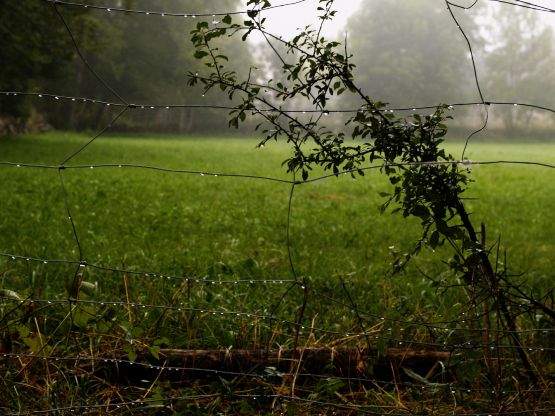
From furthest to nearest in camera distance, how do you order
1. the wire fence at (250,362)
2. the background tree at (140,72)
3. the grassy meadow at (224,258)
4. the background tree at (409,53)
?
the background tree at (409,53), the background tree at (140,72), the grassy meadow at (224,258), the wire fence at (250,362)

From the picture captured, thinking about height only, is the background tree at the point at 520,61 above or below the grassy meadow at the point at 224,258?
above

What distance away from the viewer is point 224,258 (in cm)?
570

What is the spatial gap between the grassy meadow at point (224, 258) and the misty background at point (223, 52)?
11.9m

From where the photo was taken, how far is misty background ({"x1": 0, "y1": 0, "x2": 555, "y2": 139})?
22906 millimetres

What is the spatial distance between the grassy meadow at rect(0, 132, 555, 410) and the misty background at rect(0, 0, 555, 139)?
11.9 metres

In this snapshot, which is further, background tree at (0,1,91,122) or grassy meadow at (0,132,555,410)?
background tree at (0,1,91,122)

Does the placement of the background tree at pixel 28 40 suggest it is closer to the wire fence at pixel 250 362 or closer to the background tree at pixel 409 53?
the wire fence at pixel 250 362

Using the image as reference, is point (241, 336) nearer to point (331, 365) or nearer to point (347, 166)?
point (331, 365)

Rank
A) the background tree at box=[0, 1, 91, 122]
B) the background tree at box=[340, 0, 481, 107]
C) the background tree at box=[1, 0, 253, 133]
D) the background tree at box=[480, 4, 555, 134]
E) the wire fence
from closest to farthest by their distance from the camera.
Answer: the wire fence
the background tree at box=[0, 1, 91, 122]
the background tree at box=[1, 0, 253, 133]
the background tree at box=[340, 0, 481, 107]
the background tree at box=[480, 4, 555, 134]

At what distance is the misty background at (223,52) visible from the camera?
22.9 metres

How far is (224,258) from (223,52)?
42228 mm

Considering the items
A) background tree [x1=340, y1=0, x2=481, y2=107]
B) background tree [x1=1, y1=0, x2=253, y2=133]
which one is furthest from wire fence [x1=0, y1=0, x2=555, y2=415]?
background tree [x1=340, y1=0, x2=481, y2=107]

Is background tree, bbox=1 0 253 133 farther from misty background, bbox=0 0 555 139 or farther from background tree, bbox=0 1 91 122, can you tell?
background tree, bbox=0 1 91 122

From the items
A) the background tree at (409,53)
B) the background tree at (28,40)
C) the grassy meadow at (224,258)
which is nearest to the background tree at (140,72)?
the background tree at (28,40)
